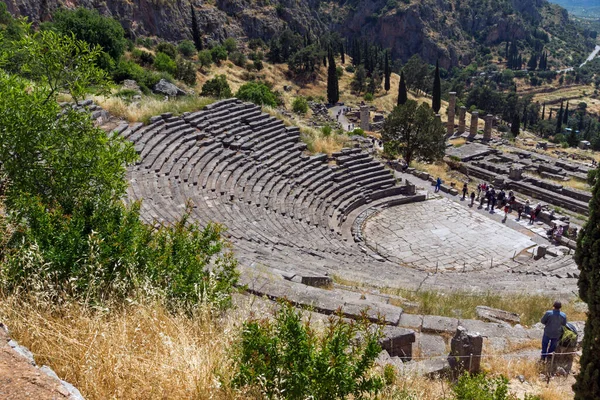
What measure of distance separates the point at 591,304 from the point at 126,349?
520 cm

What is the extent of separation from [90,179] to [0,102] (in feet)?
4.89

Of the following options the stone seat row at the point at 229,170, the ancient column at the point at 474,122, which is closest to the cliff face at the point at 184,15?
the stone seat row at the point at 229,170

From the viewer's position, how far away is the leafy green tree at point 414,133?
29031 millimetres

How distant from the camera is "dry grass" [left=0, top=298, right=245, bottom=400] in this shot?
3633 mm

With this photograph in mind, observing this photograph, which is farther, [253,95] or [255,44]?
[255,44]

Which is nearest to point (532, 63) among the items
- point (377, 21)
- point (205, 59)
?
point (377, 21)

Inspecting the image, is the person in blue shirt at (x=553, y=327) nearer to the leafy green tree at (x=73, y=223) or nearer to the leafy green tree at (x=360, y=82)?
the leafy green tree at (x=73, y=223)

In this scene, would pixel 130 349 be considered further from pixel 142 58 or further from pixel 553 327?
pixel 142 58

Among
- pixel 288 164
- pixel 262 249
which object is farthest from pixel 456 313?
pixel 288 164

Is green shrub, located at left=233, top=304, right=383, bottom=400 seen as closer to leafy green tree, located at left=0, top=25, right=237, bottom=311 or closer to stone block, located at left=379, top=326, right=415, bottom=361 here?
leafy green tree, located at left=0, top=25, right=237, bottom=311

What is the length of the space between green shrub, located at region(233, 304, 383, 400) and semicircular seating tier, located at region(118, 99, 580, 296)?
20.5 feet

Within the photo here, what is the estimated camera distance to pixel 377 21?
132 metres

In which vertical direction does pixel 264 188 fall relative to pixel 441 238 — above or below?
above

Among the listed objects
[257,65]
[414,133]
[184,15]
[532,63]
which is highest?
[184,15]
